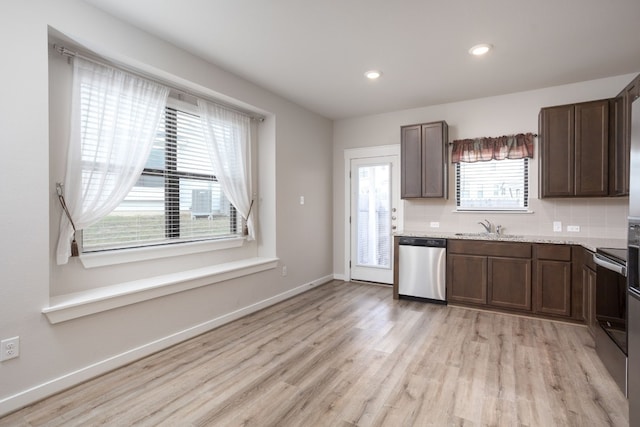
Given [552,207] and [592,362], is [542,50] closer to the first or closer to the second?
[552,207]

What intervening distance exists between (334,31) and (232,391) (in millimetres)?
2956

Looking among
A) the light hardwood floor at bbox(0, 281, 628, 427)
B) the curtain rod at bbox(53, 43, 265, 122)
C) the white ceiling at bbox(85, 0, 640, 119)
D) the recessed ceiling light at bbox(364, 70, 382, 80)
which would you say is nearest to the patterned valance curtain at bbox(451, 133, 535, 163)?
the white ceiling at bbox(85, 0, 640, 119)

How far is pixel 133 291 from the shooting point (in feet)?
8.63

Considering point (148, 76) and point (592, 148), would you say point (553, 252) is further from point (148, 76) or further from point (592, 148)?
point (148, 76)

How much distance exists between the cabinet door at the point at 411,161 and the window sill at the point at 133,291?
94.8 inches

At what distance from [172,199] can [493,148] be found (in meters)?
4.01

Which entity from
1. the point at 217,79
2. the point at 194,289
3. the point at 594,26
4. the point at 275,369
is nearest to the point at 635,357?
the point at 275,369

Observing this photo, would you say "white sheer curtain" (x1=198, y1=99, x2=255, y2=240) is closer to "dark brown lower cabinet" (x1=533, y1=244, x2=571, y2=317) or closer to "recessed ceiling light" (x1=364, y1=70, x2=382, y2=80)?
"recessed ceiling light" (x1=364, y1=70, x2=382, y2=80)

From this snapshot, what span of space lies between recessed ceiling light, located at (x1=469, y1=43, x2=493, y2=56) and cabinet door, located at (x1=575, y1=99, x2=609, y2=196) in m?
1.43

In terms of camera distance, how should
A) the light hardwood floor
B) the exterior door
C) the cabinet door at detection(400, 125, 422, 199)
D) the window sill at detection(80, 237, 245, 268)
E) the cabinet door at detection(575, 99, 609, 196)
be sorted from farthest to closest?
the exterior door → the cabinet door at detection(400, 125, 422, 199) → the cabinet door at detection(575, 99, 609, 196) → the window sill at detection(80, 237, 245, 268) → the light hardwood floor

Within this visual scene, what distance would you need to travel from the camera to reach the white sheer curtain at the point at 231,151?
3.57 metres

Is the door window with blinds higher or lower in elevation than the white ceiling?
lower

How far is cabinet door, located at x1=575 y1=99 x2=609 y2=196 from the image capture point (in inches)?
136

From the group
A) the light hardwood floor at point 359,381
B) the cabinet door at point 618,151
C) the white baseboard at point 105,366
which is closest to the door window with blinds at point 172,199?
the white baseboard at point 105,366
